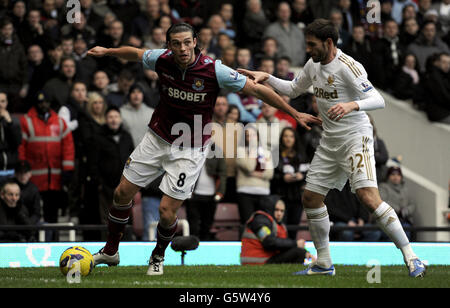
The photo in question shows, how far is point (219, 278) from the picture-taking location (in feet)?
32.9

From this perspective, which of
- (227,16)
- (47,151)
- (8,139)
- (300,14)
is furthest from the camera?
(300,14)

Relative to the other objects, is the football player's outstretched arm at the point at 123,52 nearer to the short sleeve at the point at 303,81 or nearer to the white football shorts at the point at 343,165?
the short sleeve at the point at 303,81

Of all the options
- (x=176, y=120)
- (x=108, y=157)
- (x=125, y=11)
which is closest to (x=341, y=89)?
(x=176, y=120)

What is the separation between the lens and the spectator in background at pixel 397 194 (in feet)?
53.4

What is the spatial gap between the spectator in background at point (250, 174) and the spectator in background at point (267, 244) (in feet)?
5.03

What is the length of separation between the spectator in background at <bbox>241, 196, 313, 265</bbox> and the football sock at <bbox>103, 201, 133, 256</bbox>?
2.89 metres

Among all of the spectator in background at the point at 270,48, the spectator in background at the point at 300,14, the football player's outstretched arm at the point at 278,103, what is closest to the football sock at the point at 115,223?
the football player's outstretched arm at the point at 278,103

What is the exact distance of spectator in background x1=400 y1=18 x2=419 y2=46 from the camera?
19.8 meters

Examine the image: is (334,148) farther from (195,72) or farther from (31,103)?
(31,103)

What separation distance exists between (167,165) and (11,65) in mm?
6962

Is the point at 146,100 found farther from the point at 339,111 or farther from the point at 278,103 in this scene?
the point at 339,111

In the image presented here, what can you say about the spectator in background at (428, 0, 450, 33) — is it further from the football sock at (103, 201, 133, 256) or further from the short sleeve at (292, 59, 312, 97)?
the football sock at (103, 201, 133, 256)
